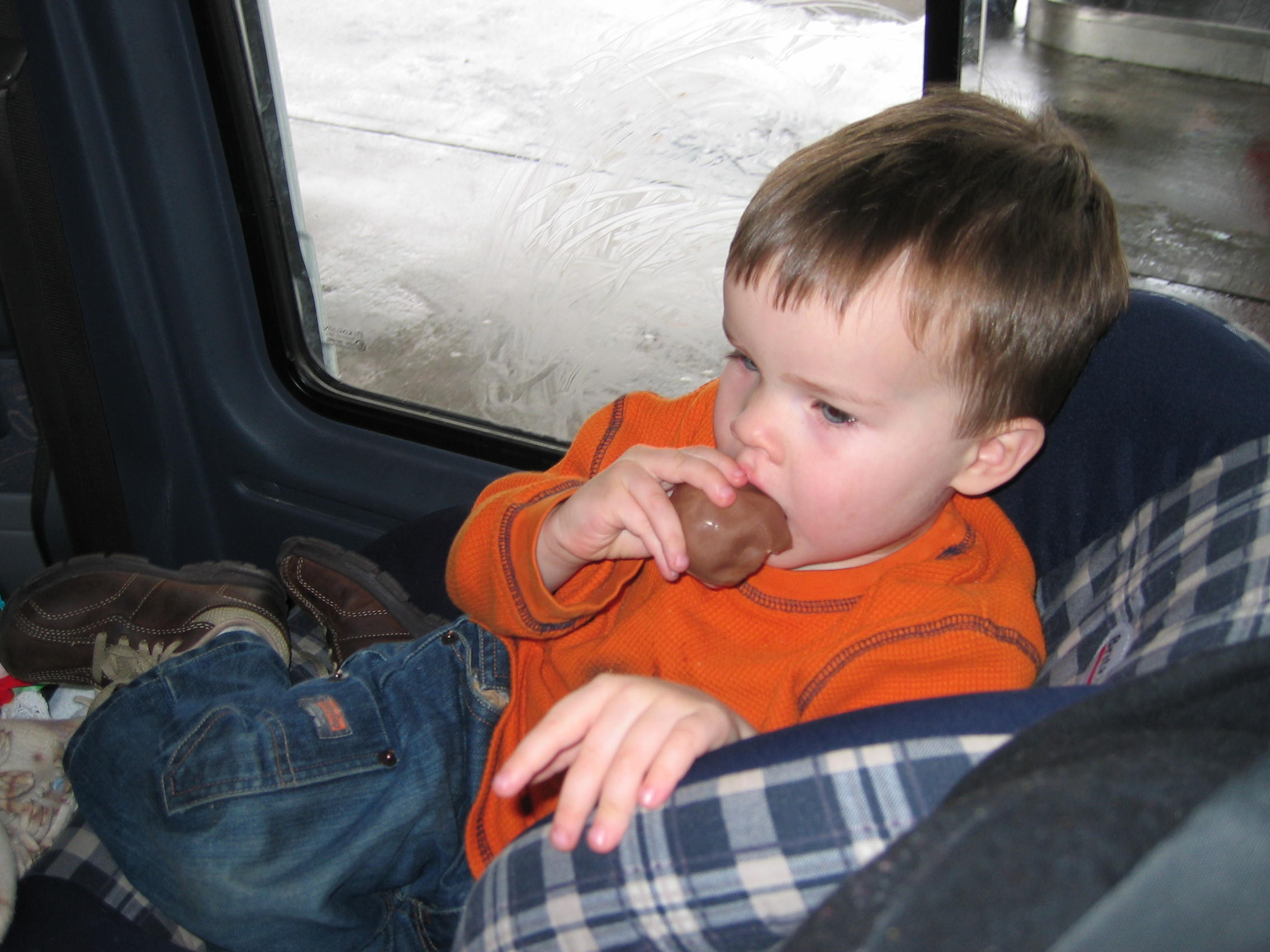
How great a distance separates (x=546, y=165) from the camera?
202 cm

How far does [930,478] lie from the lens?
1089mm

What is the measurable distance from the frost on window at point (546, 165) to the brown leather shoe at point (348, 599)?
577 mm

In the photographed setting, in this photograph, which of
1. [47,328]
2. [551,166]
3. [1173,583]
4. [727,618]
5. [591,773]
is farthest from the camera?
[551,166]

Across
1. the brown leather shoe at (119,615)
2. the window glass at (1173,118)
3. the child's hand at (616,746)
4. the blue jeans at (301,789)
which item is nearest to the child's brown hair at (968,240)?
the child's hand at (616,746)

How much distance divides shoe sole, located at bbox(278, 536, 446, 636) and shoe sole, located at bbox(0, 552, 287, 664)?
76mm

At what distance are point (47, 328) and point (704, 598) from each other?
1.32 m

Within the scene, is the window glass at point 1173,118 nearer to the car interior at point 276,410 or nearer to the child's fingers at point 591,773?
the car interior at point 276,410

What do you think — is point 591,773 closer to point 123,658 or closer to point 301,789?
point 301,789

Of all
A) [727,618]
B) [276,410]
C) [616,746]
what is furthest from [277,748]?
[276,410]

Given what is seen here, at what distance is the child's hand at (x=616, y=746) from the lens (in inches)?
27.7

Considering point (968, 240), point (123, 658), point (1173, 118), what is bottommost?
point (1173, 118)

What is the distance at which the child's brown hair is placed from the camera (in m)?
0.96

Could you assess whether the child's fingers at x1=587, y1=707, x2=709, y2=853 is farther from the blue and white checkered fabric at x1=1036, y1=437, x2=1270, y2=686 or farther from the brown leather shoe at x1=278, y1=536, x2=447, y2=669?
the brown leather shoe at x1=278, y1=536, x2=447, y2=669

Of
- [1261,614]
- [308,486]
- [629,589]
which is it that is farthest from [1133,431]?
[308,486]
